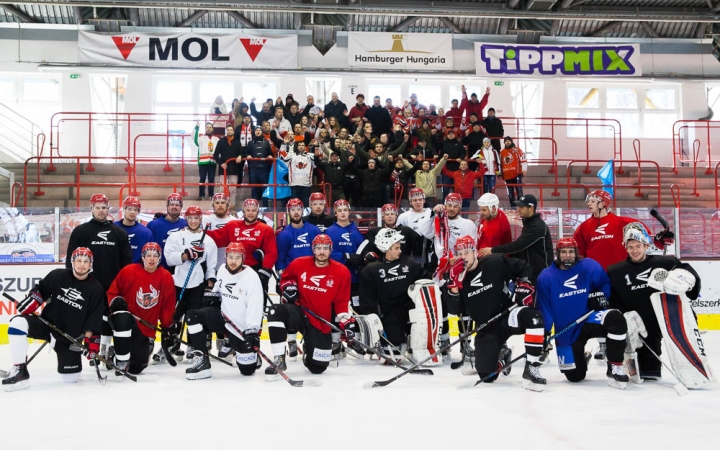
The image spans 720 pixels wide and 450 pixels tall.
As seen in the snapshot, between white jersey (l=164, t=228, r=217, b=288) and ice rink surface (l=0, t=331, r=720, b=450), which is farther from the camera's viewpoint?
white jersey (l=164, t=228, r=217, b=288)

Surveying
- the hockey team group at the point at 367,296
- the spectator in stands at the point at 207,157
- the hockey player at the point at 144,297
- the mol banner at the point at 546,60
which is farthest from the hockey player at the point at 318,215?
the mol banner at the point at 546,60

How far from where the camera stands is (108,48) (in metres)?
15.5

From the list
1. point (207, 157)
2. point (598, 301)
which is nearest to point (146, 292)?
point (598, 301)

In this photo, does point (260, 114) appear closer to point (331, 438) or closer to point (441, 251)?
point (441, 251)

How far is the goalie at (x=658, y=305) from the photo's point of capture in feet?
17.6

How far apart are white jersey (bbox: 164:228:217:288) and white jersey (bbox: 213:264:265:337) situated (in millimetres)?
785

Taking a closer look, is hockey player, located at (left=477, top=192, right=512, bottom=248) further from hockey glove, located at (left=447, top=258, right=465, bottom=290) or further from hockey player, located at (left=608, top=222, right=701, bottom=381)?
hockey player, located at (left=608, top=222, right=701, bottom=381)

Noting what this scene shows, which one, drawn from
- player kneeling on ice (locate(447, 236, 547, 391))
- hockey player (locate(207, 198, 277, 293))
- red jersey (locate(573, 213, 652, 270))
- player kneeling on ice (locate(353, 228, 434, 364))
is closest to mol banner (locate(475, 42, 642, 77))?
red jersey (locate(573, 213, 652, 270))

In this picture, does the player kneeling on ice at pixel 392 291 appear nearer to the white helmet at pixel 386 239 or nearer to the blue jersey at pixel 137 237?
the white helmet at pixel 386 239

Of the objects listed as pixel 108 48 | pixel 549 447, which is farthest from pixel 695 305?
pixel 108 48

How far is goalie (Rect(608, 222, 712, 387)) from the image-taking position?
536 cm

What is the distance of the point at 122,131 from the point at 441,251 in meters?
11.2

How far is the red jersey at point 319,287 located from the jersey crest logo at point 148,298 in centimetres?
119

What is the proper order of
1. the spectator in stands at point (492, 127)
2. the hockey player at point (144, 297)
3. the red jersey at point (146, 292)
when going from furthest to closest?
the spectator in stands at point (492, 127), the red jersey at point (146, 292), the hockey player at point (144, 297)
